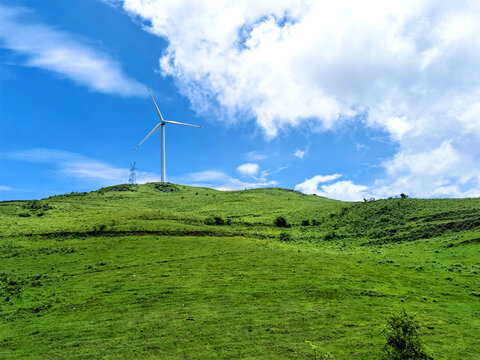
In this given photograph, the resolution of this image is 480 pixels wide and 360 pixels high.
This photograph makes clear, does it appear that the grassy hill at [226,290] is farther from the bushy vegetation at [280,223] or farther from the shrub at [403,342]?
the bushy vegetation at [280,223]

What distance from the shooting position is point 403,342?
693 inches

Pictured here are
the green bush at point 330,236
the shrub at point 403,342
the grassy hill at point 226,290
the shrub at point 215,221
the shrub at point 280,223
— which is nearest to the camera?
the shrub at point 403,342

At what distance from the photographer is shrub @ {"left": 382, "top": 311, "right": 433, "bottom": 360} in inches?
666

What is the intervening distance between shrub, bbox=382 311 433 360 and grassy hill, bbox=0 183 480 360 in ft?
4.63

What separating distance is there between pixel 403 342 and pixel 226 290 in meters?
15.6

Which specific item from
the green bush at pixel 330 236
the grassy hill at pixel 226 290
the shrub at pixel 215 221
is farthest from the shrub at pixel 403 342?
the shrub at pixel 215 221

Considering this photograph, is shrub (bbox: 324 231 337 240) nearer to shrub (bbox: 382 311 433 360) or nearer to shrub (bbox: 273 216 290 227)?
shrub (bbox: 273 216 290 227)

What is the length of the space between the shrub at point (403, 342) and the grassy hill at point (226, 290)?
141 cm

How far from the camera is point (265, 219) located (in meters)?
84.4

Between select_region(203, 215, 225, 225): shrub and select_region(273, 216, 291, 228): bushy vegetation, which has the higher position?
select_region(203, 215, 225, 225): shrub

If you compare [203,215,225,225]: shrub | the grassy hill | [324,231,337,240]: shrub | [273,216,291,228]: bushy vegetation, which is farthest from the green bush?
[203,215,225,225]: shrub

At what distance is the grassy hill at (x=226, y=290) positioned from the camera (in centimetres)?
2058

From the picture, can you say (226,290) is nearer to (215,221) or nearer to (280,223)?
(215,221)

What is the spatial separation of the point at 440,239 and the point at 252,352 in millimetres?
39041
